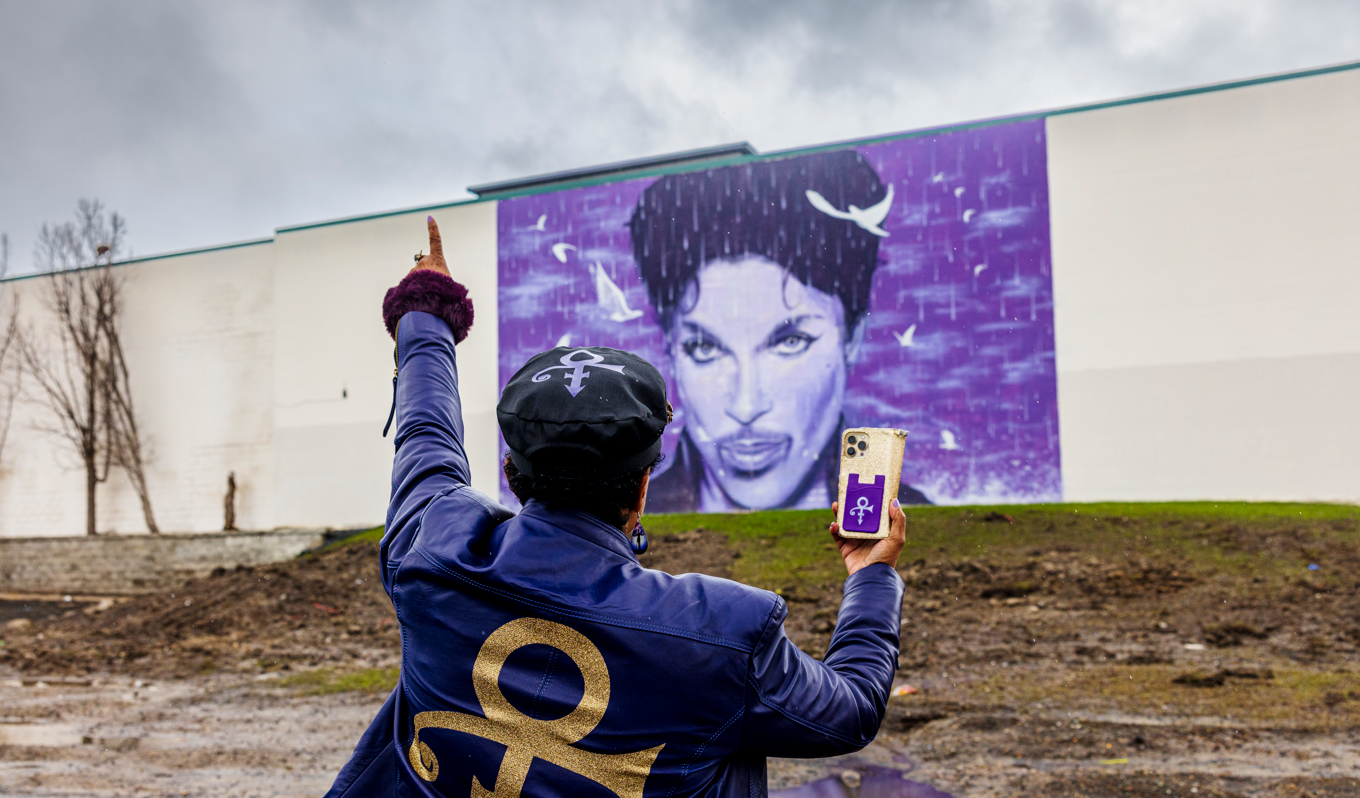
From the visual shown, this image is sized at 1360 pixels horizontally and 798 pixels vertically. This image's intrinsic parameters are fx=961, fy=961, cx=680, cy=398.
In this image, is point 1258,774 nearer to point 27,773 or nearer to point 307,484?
point 27,773

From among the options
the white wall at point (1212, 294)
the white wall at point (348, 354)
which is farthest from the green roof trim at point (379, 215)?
the white wall at point (1212, 294)

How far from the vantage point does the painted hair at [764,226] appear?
55.7 ft

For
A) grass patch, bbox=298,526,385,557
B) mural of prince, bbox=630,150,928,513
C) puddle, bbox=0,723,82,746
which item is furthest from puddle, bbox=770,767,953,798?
grass patch, bbox=298,526,385,557

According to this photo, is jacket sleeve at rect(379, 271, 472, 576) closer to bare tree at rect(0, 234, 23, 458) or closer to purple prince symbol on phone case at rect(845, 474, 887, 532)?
purple prince symbol on phone case at rect(845, 474, 887, 532)

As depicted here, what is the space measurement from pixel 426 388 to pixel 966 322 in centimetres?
Result: 1518

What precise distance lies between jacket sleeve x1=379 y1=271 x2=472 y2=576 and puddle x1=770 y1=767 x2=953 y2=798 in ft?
12.6

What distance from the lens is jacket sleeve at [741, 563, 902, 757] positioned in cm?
138

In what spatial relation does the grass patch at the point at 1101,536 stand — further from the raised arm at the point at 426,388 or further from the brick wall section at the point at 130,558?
the raised arm at the point at 426,388

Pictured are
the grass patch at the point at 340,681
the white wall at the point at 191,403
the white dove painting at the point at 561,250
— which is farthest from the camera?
the white wall at the point at 191,403

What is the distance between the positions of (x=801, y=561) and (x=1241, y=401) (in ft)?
23.8

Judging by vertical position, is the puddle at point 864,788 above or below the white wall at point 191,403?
below

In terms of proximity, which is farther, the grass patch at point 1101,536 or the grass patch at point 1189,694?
the grass patch at point 1101,536

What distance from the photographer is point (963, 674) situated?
8156mm

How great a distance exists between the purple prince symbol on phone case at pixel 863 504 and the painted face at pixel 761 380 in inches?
595
